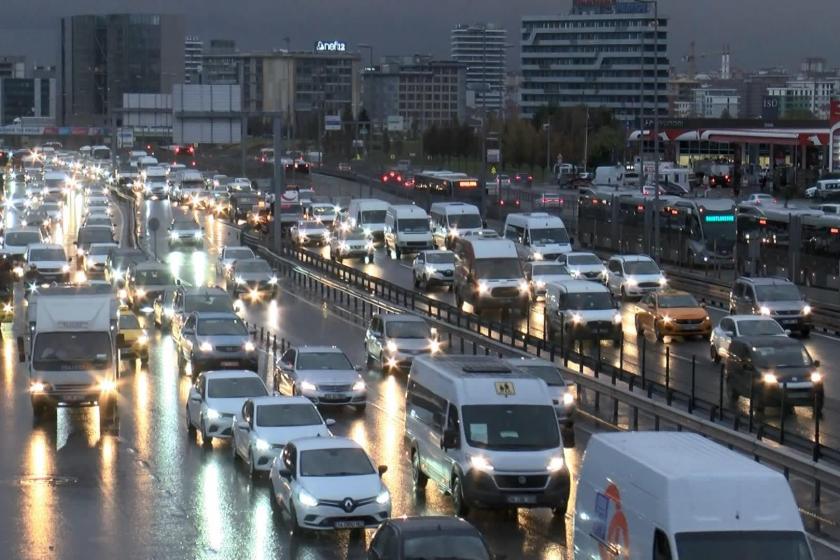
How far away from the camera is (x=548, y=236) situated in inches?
2325

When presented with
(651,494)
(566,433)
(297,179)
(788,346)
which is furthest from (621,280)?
(297,179)

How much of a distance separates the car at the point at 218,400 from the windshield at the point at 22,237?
35.2m

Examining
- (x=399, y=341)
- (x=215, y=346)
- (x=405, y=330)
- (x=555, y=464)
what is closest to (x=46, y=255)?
(x=215, y=346)

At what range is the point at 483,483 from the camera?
20.7 meters

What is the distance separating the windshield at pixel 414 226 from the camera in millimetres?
65688

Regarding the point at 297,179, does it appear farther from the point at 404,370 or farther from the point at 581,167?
the point at 404,370

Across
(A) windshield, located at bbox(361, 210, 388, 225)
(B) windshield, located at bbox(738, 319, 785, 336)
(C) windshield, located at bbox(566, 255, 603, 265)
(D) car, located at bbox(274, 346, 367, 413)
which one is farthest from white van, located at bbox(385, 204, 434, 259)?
(D) car, located at bbox(274, 346, 367, 413)

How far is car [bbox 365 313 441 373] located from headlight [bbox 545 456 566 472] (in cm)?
1512

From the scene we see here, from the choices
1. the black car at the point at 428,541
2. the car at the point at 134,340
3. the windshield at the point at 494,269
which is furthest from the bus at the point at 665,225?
the black car at the point at 428,541

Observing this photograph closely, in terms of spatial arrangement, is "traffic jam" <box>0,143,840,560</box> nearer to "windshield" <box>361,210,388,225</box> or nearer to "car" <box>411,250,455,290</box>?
"car" <box>411,250,455,290</box>

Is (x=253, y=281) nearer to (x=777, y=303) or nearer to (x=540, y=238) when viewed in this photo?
(x=540, y=238)

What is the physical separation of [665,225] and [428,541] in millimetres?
48413

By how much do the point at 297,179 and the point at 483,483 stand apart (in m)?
108

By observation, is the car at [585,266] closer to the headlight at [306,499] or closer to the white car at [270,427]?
the white car at [270,427]
